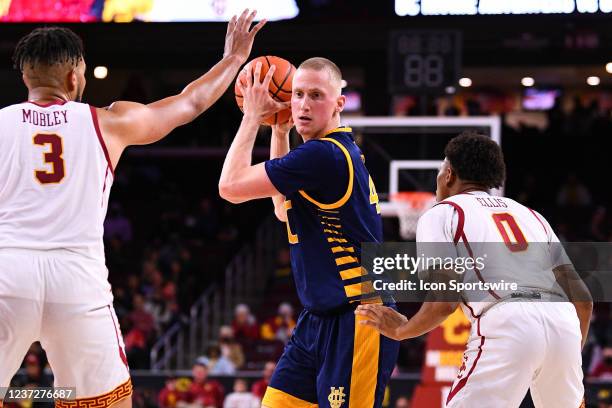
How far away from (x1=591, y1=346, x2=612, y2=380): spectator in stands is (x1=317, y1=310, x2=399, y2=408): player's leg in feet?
31.1

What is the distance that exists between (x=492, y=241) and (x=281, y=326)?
11.5m

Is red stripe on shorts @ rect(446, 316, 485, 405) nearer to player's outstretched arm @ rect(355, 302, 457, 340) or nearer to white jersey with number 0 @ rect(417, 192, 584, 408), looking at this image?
white jersey with number 0 @ rect(417, 192, 584, 408)

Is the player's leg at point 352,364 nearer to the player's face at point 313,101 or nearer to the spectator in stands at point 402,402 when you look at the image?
the player's face at point 313,101

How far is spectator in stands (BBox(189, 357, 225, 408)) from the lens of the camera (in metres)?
13.3

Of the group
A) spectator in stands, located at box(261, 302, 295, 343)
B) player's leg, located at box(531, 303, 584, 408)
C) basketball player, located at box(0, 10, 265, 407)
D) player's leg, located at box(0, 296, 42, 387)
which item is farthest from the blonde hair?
spectator in stands, located at box(261, 302, 295, 343)

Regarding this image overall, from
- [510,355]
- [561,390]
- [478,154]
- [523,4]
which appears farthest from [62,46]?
[523,4]

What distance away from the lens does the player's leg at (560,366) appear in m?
4.50

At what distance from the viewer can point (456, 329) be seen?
1246 cm

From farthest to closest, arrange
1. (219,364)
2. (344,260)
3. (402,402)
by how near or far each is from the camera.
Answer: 1. (219,364)
2. (402,402)
3. (344,260)

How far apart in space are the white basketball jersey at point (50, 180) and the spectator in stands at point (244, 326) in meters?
11.7

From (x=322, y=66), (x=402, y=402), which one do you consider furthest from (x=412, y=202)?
(x=322, y=66)

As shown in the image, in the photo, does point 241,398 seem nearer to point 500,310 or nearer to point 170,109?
point 170,109

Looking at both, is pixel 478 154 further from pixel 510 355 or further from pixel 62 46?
pixel 62 46

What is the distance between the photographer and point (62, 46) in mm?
4539
